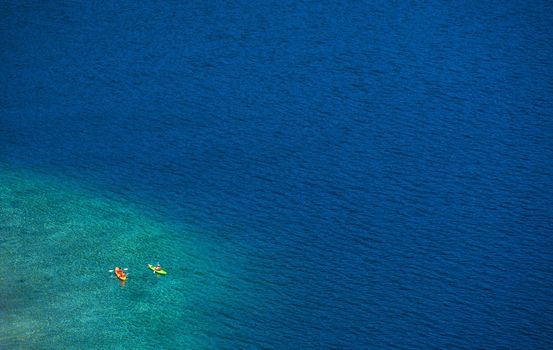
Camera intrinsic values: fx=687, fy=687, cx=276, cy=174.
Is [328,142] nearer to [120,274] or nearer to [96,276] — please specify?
[120,274]

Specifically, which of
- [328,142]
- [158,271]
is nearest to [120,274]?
[158,271]

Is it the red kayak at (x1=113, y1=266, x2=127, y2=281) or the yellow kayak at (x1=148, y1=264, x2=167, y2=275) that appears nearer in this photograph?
the red kayak at (x1=113, y1=266, x2=127, y2=281)

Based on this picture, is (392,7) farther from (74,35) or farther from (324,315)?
(324,315)

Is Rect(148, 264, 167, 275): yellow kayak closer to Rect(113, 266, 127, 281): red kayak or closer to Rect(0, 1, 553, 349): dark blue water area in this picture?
Rect(113, 266, 127, 281): red kayak

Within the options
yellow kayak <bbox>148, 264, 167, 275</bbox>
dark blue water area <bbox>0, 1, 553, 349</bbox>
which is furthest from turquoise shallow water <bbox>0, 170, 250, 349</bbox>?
dark blue water area <bbox>0, 1, 553, 349</bbox>

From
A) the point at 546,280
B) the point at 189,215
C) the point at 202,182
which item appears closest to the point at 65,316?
the point at 189,215

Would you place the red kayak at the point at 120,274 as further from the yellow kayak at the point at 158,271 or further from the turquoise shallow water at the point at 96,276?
the yellow kayak at the point at 158,271

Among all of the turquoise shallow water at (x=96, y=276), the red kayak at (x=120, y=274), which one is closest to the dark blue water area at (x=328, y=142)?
the turquoise shallow water at (x=96, y=276)
